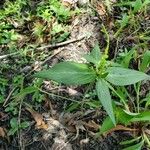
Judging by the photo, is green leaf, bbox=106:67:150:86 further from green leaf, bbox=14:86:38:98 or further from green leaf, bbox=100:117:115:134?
green leaf, bbox=14:86:38:98

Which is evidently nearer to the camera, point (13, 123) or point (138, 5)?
point (13, 123)

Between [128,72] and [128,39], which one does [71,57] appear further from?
[128,72]

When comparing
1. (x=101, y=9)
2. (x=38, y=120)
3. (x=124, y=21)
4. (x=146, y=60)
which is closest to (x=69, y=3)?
(x=101, y=9)

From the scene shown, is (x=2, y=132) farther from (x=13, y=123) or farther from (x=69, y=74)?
(x=69, y=74)

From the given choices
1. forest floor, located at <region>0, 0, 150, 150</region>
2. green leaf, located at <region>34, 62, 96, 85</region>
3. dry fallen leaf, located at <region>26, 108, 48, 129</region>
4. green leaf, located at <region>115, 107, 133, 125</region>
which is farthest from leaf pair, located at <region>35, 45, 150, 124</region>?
dry fallen leaf, located at <region>26, 108, 48, 129</region>

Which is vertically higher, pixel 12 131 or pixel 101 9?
pixel 101 9

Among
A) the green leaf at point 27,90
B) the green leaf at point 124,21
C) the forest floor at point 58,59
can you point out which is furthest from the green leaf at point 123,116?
the green leaf at point 124,21
